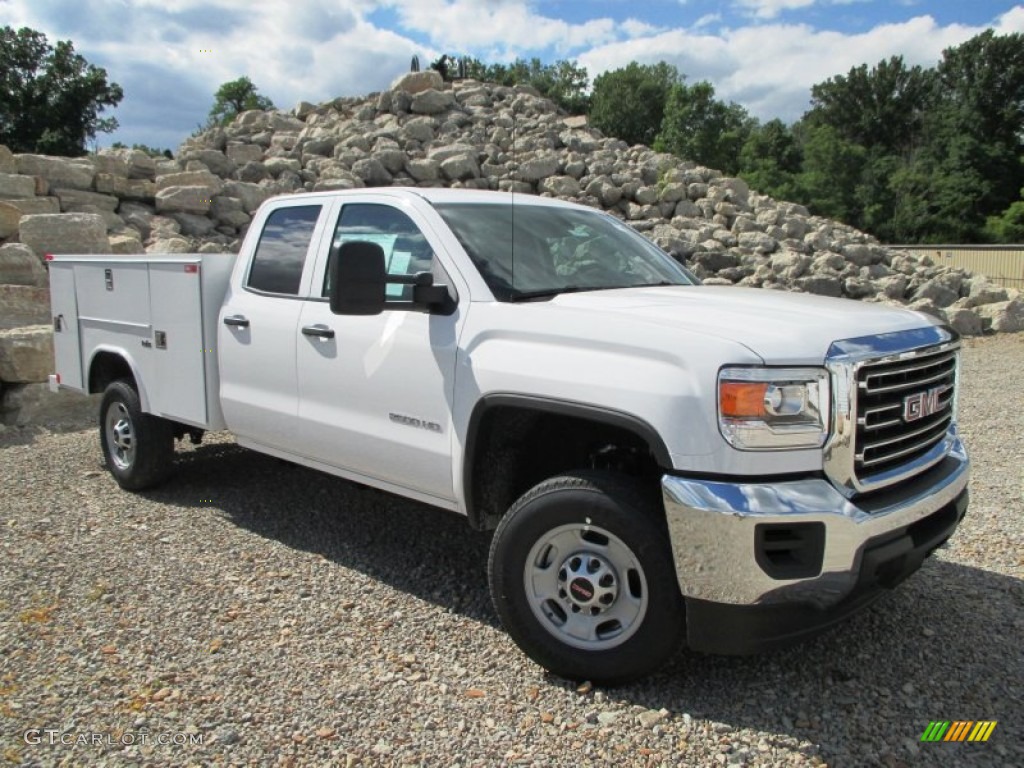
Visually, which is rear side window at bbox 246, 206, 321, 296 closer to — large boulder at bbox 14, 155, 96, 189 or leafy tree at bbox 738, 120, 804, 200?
large boulder at bbox 14, 155, 96, 189

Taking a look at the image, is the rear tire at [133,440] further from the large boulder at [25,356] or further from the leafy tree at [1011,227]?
the leafy tree at [1011,227]

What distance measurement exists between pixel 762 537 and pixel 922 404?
3.53 feet

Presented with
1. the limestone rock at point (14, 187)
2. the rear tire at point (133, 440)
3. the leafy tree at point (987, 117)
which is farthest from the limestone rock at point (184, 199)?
the leafy tree at point (987, 117)

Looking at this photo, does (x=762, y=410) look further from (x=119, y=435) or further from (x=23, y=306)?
(x=23, y=306)

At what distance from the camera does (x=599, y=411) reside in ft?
10.5

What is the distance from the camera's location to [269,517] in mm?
5617

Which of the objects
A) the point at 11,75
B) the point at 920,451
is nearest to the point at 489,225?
the point at 920,451

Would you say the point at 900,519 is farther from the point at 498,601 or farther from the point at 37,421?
the point at 37,421

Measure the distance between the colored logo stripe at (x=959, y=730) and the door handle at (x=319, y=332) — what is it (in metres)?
3.22

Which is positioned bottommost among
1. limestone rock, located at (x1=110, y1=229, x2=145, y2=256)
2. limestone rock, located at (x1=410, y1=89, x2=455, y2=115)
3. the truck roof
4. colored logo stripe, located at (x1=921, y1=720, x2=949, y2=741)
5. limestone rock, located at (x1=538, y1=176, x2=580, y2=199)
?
colored logo stripe, located at (x1=921, y1=720, x2=949, y2=741)

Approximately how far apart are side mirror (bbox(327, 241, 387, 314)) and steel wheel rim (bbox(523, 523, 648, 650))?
4.16ft

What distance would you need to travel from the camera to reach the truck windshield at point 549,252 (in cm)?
395

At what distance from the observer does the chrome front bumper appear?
2900mm

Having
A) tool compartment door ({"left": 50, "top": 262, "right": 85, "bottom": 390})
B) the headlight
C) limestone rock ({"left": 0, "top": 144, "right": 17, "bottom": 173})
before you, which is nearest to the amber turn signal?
the headlight
